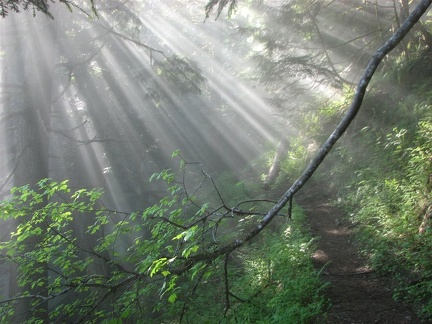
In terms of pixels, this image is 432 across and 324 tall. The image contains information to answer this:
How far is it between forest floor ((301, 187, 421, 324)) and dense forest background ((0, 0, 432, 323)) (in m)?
0.20

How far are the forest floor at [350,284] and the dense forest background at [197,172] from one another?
0.67 ft

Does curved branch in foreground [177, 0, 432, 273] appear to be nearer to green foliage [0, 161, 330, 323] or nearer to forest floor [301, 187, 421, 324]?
green foliage [0, 161, 330, 323]

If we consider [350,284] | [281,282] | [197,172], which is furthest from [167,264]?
[197,172]

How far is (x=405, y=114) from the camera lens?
29.8 ft

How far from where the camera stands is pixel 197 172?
20.3 m

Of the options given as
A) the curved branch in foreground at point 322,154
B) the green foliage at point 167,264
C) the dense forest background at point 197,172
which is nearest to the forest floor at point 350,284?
the dense forest background at point 197,172

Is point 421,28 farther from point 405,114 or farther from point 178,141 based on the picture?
point 178,141

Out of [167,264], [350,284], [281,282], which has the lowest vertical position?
[350,284]

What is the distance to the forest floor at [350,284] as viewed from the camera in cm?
463

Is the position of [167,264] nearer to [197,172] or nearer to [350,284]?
[350,284]

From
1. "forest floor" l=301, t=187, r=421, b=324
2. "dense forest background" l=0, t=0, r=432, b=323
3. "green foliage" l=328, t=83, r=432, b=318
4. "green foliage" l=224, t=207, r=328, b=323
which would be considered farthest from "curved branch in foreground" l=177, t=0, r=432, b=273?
"green foliage" l=328, t=83, r=432, b=318

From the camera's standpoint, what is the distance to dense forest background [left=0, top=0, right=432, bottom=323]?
487cm

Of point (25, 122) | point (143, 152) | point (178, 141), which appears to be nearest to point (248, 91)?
point (178, 141)

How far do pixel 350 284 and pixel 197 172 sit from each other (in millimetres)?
15100
